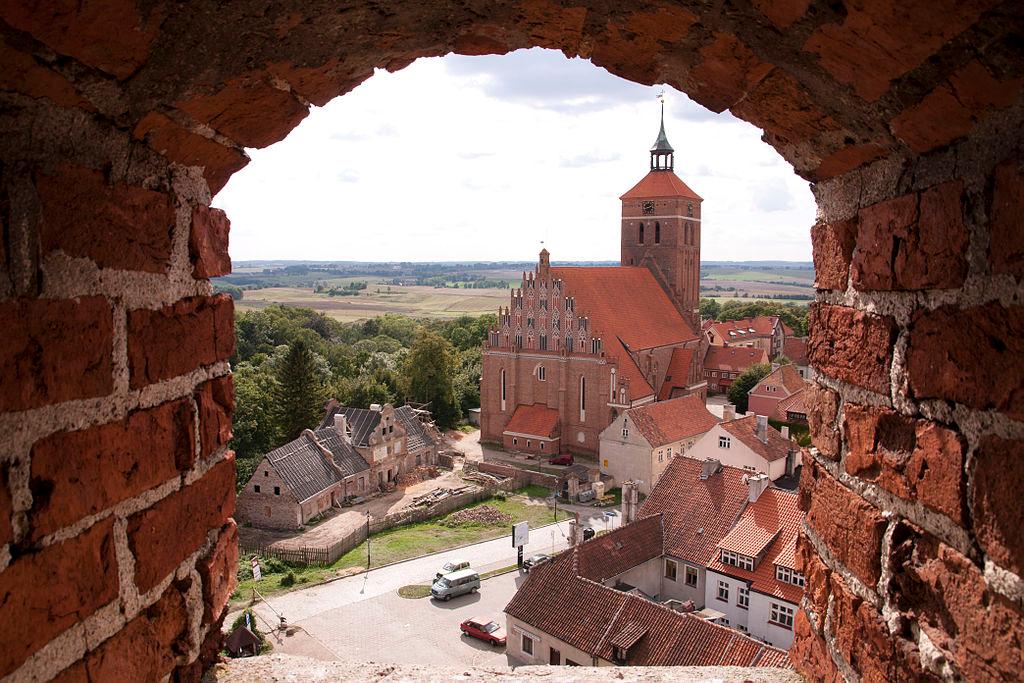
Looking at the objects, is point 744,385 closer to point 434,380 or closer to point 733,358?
point 733,358

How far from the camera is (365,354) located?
5650 cm

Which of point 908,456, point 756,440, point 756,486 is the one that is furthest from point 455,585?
point 908,456

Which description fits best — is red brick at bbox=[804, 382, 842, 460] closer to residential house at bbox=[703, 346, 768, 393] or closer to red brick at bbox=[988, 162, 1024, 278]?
red brick at bbox=[988, 162, 1024, 278]

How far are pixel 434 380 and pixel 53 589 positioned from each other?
42.1 m

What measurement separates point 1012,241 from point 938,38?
455 mm

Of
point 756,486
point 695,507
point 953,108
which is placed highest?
point 953,108

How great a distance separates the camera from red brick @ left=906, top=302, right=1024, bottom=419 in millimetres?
1632

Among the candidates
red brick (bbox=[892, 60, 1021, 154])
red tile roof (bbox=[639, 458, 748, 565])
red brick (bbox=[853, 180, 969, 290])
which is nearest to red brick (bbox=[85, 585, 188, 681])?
red brick (bbox=[853, 180, 969, 290])

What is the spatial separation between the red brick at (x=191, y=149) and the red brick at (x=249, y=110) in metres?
0.06

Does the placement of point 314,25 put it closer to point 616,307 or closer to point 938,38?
point 938,38

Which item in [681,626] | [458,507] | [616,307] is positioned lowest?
[458,507]

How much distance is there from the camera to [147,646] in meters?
2.17

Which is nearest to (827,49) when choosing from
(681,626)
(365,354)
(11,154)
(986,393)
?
(986,393)

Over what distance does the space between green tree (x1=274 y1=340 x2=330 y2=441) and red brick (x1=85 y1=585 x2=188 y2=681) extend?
3454 centimetres
